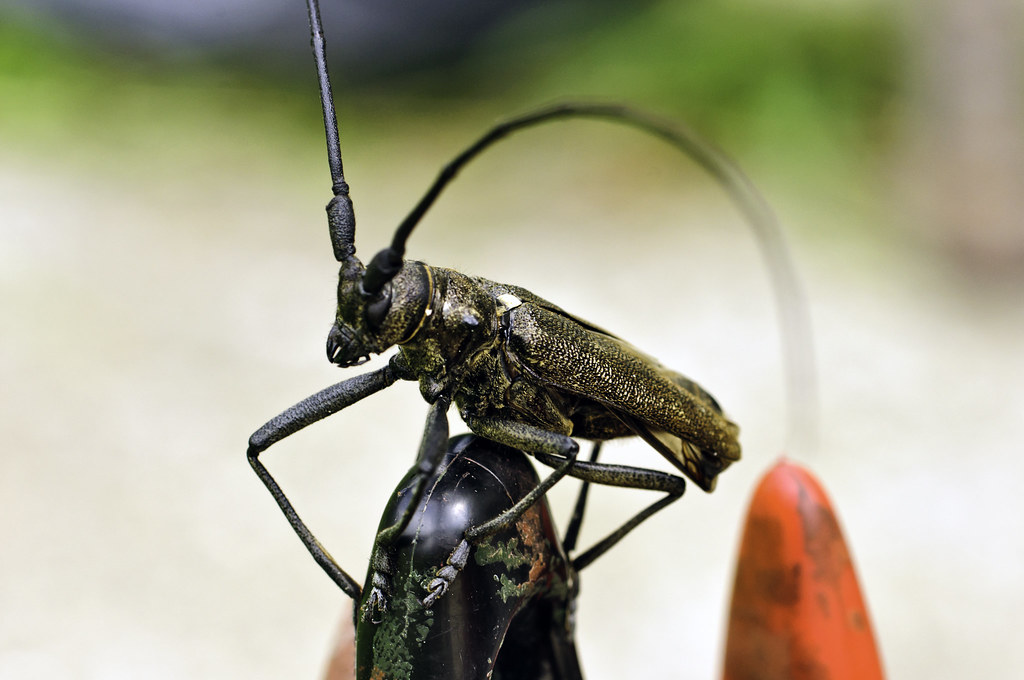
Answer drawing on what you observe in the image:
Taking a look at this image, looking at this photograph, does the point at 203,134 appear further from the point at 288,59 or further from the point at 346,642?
the point at 346,642

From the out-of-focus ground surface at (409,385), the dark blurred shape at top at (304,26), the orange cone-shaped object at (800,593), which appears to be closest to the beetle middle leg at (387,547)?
the orange cone-shaped object at (800,593)

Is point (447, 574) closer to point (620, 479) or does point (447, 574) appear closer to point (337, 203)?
point (620, 479)

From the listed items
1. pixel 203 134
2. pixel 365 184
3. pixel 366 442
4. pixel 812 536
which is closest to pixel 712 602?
pixel 366 442

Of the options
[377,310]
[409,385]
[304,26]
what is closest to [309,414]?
[377,310]

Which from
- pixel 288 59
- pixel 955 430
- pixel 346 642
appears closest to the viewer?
pixel 346 642

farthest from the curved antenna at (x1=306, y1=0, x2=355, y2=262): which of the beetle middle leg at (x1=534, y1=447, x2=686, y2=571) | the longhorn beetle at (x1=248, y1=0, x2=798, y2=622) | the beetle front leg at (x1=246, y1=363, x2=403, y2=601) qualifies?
the beetle middle leg at (x1=534, y1=447, x2=686, y2=571)

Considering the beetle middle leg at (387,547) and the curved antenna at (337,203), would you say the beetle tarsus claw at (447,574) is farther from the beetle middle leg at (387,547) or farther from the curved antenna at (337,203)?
the curved antenna at (337,203)
